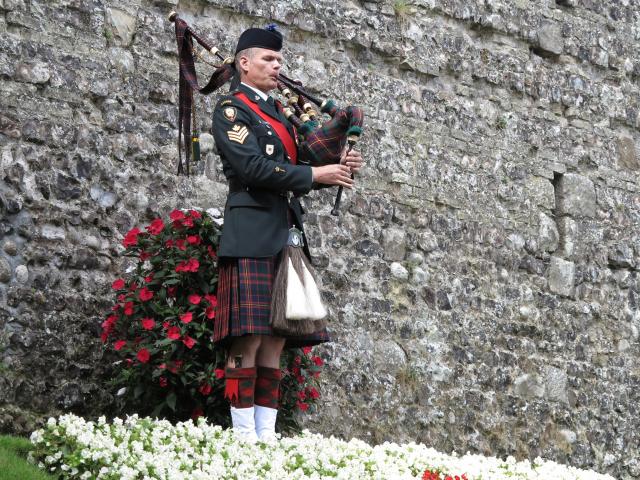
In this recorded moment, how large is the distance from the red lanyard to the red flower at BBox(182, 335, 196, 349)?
932 mm

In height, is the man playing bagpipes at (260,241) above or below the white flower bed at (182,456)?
above

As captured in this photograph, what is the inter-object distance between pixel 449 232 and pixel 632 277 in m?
1.84

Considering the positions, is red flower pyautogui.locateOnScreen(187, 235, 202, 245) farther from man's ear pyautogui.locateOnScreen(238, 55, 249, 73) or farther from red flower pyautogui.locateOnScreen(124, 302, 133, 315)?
man's ear pyautogui.locateOnScreen(238, 55, 249, 73)

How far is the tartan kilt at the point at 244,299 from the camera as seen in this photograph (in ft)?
16.1

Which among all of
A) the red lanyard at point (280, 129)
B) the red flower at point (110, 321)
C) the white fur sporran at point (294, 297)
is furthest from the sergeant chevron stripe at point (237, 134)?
the red flower at point (110, 321)

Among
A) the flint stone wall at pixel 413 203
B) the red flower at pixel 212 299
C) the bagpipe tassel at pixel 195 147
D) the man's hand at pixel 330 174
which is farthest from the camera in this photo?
the flint stone wall at pixel 413 203

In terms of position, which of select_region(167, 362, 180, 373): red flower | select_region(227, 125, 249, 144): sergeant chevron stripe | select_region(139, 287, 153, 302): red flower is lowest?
select_region(167, 362, 180, 373): red flower

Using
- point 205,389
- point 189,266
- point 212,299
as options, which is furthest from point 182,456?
point 189,266

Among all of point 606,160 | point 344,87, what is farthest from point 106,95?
point 606,160

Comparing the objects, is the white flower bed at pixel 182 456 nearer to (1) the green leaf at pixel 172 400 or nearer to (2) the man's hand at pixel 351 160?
(1) the green leaf at pixel 172 400

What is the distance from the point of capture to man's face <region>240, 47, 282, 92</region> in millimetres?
5141

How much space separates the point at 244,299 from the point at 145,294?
0.62 m

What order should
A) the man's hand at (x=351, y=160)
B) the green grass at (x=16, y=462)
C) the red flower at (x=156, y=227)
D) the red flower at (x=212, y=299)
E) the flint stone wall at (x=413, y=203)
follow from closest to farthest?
the green grass at (x=16, y=462) → the man's hand at (x=351, y=160) → the red flower at (x=212, y=299) → the red flower at (x=156, y=227) → the flint stone wall at (x=413, y=203)

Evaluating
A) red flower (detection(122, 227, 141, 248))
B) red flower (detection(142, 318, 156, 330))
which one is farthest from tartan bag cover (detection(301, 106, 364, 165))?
red flower (detection(142, 318, 156, 330))
